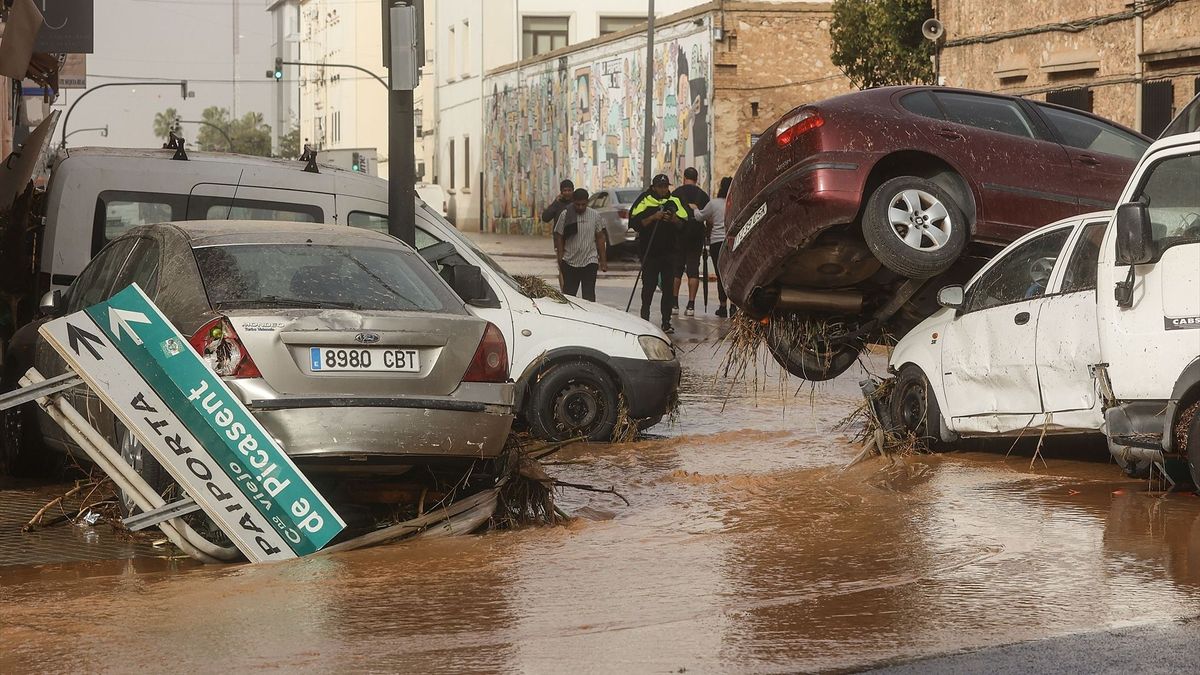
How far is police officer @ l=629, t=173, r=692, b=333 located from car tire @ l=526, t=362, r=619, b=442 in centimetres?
927

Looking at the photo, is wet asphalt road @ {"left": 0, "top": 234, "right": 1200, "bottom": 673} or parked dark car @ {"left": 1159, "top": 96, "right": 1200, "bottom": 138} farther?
parked dark car @ {"left": 1159, "top": 96, "right": 1200, "bottom": 138}

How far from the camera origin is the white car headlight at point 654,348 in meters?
11.6

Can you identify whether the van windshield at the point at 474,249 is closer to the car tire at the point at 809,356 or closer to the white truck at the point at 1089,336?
the car tire at the point at 809,356

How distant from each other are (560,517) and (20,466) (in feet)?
11.9

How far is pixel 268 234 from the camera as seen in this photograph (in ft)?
27.0

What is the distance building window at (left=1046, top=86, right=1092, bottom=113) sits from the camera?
26.0 metres

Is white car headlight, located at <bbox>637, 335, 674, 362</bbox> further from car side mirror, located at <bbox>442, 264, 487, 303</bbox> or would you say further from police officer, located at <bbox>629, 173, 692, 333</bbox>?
police officer, located at <bbox>629, 173, 692, 333</bbox>

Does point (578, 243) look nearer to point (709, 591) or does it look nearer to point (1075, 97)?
point (1075, 97)

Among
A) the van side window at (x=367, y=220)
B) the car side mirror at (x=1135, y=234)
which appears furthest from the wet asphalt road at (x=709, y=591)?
the van side window at (x=367, y=220)

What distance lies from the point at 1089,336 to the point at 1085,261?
1.73ft

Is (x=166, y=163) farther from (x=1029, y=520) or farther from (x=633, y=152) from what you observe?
(x=633, y=152)

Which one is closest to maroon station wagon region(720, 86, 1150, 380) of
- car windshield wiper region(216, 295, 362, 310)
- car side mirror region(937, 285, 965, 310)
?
car side mirror region(937, 285, 965, 310)

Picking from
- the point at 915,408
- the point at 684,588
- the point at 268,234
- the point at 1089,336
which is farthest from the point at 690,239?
the point at 684,588

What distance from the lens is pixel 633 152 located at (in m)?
50.6
